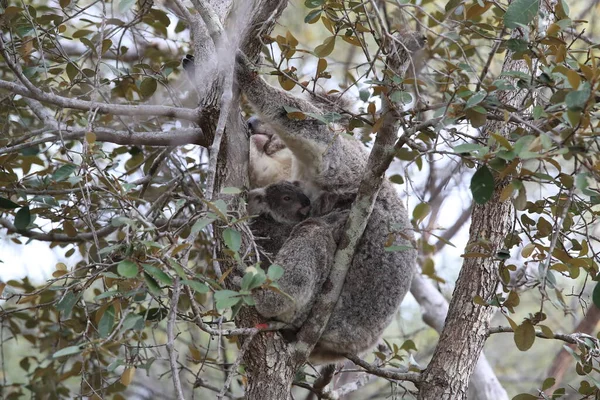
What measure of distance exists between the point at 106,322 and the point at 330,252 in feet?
5.46

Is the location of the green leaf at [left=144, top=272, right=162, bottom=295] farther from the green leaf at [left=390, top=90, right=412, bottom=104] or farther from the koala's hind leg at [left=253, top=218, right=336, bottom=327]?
the green leaf at [left=390, top=90, right=412, bottom=104]

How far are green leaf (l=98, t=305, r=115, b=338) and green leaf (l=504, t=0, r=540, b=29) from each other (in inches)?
71.9

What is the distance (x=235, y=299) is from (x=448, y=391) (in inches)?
68.7

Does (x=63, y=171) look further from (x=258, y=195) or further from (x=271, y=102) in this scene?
(x=258, y=195)

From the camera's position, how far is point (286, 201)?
3.98m

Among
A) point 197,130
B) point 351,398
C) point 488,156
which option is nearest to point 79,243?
point 197,130

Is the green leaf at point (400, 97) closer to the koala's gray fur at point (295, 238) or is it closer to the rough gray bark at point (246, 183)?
the rough gray bark at point (246, 183)

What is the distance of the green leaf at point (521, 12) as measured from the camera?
7.91 feet

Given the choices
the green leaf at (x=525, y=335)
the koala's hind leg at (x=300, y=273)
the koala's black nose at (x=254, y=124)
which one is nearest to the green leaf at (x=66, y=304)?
the koala's hind leg at (x=300, y=273)

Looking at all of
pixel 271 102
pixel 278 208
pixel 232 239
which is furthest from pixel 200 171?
pixel 232 239

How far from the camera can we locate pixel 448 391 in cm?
335

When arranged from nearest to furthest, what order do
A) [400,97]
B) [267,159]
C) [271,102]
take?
[400,97] < [271,102] < [267,159]

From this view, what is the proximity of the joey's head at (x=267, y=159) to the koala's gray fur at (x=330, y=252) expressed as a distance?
36cm

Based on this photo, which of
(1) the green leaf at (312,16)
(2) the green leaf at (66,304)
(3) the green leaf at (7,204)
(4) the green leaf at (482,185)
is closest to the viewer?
(4) the green leaf at (482,185)
